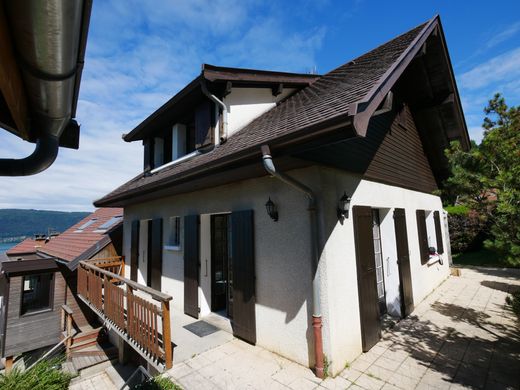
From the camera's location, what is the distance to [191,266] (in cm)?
639

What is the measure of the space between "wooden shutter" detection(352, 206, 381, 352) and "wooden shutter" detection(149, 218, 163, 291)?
5693 millimetres

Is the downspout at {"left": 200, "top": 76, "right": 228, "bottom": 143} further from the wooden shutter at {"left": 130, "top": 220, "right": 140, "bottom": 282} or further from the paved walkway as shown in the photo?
the wooden shutter at {"left": 130, "top": 220, "right": 140, "bottom": 282}

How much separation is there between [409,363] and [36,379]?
7.36 metres

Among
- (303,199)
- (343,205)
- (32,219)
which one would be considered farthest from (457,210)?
(32,219)

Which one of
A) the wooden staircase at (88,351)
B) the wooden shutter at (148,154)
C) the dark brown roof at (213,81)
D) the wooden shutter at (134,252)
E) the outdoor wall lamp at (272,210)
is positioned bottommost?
the wooden staircase at (88,351)

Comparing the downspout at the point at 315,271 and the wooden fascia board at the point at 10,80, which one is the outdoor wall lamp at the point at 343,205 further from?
the wooden fascia board at the point at 10,80

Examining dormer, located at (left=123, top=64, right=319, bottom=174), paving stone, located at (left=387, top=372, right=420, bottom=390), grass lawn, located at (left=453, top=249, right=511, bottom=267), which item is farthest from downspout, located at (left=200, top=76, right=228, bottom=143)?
grass lawn, located at (left=453, top=249, right=511, bottom=267)

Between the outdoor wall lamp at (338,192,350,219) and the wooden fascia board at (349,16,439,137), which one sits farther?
the outdoor wall lamp at (338,192,350,219)

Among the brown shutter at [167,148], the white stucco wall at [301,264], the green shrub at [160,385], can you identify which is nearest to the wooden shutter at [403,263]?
the white stucco wall at [301,264]

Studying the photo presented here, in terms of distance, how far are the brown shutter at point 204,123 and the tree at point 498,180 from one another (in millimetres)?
5009

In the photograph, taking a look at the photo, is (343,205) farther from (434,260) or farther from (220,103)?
(434,260)

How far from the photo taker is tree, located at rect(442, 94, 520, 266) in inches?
145

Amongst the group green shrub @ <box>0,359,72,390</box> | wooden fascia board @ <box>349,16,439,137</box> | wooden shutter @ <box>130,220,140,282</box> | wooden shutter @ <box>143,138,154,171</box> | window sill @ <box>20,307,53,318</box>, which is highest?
wooden shutter @ <box>143,138,154,171</box>

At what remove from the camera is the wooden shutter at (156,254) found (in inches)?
304
